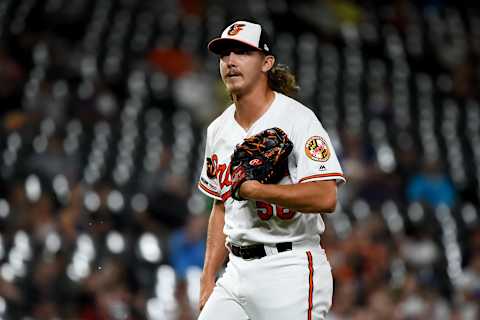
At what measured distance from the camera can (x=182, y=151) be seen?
29.8 ft

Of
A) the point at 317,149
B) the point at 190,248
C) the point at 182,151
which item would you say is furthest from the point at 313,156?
the point at 182,151

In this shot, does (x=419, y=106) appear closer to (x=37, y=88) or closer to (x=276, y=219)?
(x=37, y=88)

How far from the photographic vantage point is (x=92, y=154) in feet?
27.9

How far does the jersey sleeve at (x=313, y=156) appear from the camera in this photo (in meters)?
3.55

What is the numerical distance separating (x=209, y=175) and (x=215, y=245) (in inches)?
11.0

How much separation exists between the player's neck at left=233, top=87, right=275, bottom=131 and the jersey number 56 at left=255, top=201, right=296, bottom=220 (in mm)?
322

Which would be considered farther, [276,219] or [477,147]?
[477,147]

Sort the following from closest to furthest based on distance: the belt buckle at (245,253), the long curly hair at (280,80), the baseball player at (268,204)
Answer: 1. the baseball player at (268,204)
2. the belt buckle at (245,253)
3. the long curly hair at (280,80)

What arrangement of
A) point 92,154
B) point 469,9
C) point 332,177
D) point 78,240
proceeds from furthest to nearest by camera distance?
point 469,9
point 92,154
point 78,240
point 332,177

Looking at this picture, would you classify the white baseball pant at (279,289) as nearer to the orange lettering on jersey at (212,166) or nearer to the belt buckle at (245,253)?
the belt buckle at (245,253)

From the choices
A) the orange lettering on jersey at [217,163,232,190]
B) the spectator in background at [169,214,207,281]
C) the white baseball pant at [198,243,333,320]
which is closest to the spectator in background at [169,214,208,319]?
the spectator in background at [169,214,207,281]

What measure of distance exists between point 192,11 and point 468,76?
3.37m

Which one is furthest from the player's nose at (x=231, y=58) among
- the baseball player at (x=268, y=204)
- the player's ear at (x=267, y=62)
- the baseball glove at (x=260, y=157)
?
the baseball glove at (x=260, y=157)

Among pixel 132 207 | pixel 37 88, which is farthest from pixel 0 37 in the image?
pixel 132 207
